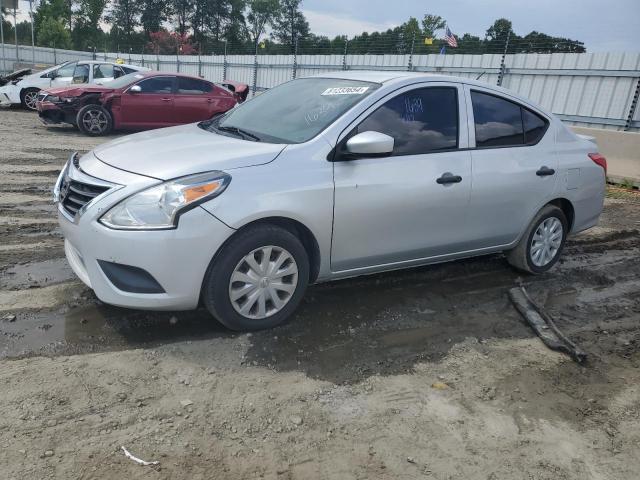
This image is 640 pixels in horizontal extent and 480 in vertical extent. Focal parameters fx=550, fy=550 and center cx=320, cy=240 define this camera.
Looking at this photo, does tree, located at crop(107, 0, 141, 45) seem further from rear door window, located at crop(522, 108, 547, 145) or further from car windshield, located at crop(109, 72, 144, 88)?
rear door window, located at crop(522, 108, 547, 145)

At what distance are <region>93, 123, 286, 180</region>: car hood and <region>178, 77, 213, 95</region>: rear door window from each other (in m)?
9.63

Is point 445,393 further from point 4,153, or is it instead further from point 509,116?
point 4,153

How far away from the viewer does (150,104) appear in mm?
12805

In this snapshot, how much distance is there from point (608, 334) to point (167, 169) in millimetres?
3457

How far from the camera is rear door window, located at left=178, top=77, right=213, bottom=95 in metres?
13.2

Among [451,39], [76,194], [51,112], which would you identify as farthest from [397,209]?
[451,39]

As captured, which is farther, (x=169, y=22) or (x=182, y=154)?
(x=169, y=22)

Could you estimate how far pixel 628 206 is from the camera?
847 centimetres

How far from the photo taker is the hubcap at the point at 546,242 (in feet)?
16.8

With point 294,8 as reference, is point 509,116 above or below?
below

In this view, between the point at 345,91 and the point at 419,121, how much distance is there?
61 cm

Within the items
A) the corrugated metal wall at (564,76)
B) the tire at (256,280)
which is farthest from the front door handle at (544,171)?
the corrugated metal wall at (564,76)

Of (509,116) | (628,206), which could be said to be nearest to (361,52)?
(628,206)

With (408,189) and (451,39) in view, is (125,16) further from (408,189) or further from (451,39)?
(408,189)
